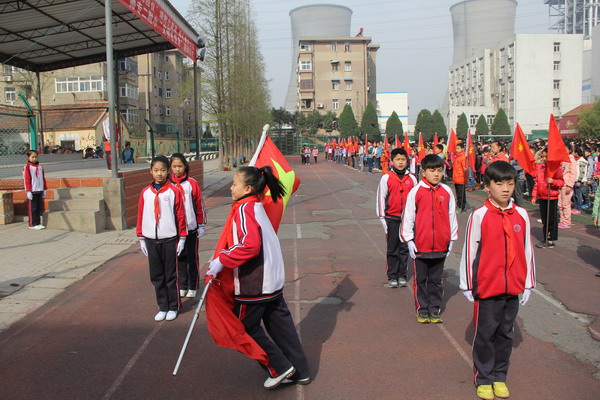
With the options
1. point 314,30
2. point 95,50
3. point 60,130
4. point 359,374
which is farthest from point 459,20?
point 359,374

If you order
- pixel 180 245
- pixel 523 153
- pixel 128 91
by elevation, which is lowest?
pixel 180 245

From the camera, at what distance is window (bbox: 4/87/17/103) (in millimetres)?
44656

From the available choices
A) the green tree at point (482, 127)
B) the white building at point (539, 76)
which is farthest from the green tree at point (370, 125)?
the green tree at point (482, 127)

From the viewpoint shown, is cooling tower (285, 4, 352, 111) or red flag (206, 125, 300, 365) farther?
cooling tower (285, 4, 352, 111)

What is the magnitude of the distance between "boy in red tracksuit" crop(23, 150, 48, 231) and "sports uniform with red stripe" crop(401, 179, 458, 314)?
8258 mm

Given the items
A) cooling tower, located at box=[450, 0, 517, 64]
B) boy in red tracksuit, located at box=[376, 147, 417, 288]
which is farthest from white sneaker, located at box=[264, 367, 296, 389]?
cooling tower, located at box=[450, 0, 517, 64]

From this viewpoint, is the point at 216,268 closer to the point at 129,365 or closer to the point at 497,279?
the point at 129,365

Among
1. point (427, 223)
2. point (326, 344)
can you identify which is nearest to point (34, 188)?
point (326, 344)

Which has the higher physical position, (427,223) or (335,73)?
(335,73)

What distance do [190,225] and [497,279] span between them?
135 inches

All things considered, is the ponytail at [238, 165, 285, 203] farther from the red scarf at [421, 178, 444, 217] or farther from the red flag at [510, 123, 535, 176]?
the red flag at [510, 123, 535, 176]

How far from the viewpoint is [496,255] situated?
3.60m

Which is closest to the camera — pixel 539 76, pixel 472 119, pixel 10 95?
pixel 10 95

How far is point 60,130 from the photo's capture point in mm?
39844
